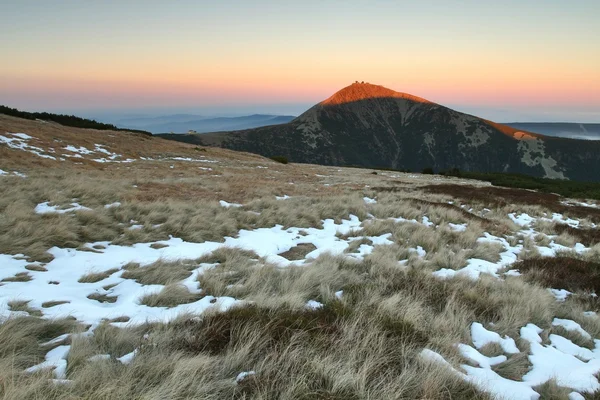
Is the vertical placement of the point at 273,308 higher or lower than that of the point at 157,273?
higher

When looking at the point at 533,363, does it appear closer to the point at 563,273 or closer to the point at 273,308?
the point at 273,308

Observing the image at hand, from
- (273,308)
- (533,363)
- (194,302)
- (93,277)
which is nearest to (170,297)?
(194,302)

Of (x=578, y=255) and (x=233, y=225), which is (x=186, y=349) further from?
(x=578, y=255)

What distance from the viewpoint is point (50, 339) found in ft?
10.9

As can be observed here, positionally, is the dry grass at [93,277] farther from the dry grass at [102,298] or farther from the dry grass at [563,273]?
the dry grass at [563,273]

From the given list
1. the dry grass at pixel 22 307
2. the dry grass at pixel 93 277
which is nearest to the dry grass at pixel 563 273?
the dry grass at pixel 93 277

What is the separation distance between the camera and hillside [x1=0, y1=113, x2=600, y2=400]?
2717 mm

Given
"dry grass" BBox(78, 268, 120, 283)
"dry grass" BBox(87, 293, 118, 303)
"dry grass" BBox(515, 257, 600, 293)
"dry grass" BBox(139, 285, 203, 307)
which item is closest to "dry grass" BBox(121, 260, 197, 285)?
"dry grass" BBox(78, 268, 120, 283)

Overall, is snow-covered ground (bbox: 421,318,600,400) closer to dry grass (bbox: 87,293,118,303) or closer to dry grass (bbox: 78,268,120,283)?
dry grass (bbox: 87,293,118,303)

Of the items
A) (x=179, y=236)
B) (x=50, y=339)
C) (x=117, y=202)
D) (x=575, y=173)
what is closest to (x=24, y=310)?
(x=50, y=339)

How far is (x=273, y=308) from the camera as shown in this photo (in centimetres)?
407

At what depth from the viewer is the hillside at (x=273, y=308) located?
2.72m

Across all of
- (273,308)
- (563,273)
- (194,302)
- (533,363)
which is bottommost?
(563,273)

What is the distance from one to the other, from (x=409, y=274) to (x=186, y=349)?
4449 millimetres
